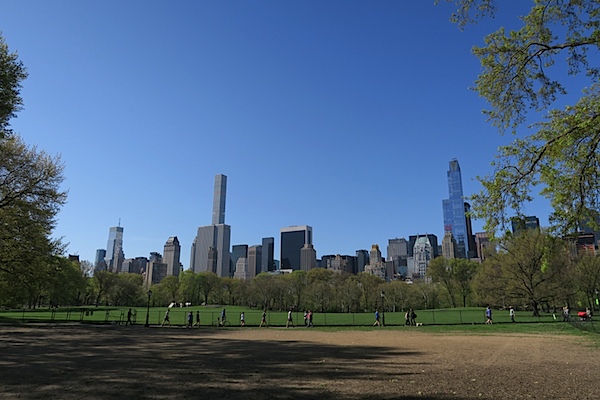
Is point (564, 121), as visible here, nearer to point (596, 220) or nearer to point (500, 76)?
point (500, 76)

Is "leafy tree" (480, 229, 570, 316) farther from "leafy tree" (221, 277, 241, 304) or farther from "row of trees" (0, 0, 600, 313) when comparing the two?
"leafy tree" (221, 277, 241, 304)

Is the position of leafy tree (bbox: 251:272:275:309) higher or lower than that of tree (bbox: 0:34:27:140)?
lower

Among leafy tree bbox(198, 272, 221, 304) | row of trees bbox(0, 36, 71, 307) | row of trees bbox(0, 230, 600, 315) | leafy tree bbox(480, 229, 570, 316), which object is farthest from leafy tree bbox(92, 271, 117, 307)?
leafy tree bbox(480, 229, 570, 316)

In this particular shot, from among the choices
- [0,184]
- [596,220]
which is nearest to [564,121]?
[596,220]

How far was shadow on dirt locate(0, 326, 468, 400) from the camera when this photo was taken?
9.88 meters

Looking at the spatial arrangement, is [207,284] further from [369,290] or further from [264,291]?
[369,290]

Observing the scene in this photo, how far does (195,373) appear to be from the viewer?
12734 mm

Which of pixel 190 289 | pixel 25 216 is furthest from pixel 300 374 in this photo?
pixel 190 289


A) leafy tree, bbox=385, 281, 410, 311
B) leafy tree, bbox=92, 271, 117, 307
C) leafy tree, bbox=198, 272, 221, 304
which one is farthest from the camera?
leafy tree, bbox=198, 272, 221, 304

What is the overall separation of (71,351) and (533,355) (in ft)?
67.9

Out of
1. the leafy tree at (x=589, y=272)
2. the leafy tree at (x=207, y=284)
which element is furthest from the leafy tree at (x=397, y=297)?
the leafy tree at (x=207, y=284)

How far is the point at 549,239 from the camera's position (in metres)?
12.4

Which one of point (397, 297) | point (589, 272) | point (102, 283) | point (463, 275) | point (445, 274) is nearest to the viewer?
point (589, 272)

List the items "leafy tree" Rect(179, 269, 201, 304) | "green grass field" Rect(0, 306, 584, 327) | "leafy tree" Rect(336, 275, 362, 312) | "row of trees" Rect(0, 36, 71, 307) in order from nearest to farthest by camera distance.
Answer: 1. "row of trees" Rect(0, 36, 71, 307)
2. "green grass field" Rect(0, 306, 584, 327)
3. "leafy tree" Rect(336, 275, 362, 312)
4. "leafy tree" Rect(179, 269, 201, 304)
